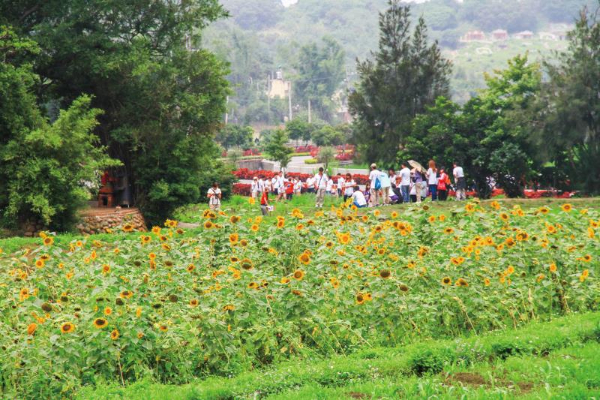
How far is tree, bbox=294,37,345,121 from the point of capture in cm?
10644

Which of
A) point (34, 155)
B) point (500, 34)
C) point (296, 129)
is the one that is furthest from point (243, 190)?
point (500, 34)

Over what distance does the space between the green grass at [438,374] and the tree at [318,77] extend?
3931 inches

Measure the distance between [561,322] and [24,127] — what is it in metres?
13.0

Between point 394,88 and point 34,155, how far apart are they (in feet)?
56.2

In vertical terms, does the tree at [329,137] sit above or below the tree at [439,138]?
above

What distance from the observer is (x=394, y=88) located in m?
30.7

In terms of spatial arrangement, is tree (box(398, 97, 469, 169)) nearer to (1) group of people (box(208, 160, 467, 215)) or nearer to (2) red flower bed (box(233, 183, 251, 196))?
(1) group of people (box(208, 160, 467, 215))

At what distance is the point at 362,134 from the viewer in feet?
104

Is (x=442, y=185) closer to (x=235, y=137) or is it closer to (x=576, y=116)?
(x=576, y=116)

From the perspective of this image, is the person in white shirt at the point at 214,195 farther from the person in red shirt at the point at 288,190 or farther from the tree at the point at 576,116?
the tree at the point at 576,116

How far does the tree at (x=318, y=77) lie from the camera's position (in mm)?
106438

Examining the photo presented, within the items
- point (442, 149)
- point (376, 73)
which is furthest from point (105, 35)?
point (376, 73)

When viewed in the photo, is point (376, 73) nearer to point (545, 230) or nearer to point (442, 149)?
point (442, 149)

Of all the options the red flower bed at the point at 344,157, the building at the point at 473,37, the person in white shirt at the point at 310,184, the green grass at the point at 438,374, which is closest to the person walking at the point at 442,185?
the person in white shirt at the point at 310,184
